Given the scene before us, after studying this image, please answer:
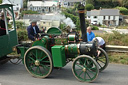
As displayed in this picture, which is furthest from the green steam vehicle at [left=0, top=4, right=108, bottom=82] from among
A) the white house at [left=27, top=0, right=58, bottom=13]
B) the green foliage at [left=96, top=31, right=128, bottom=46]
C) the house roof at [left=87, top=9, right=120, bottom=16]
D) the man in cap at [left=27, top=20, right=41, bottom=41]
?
the white house at [left=27, top=0, right=58, bottom=13]

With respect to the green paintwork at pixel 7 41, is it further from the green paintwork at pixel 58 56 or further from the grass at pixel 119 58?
the grass at pixel 119 58

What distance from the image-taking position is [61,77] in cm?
507

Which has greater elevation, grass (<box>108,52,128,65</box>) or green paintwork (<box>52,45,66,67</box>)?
green paintwork (<box>52,45,66,67</box>)

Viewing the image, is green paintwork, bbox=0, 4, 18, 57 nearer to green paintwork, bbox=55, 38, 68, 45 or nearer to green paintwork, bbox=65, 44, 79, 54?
green paintwork, bbox=55, 38, 68, 45

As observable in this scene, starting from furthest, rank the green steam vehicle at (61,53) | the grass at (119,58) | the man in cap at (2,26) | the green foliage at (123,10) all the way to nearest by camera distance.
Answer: the green foliage at (123,10) < the grass at (119,58) < the man in cap at (2,26) < the green steam vehicle at (61,53)

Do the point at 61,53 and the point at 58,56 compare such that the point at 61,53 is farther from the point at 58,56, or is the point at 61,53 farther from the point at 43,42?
the point at 43,42

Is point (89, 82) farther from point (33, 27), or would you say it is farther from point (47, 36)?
point (33, 27)

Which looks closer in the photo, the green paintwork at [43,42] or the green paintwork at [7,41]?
the green paintwork at [43,42]

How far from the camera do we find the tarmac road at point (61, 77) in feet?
15.2

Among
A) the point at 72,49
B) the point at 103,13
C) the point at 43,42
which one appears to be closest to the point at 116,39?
the point at 72,49

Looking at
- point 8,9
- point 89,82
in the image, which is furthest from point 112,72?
point 8,9

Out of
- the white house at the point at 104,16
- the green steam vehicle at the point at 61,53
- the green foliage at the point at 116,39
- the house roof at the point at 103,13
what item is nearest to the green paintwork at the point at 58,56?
the green steam vehicle at the point at 61,53

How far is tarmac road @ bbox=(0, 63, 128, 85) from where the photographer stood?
463 cm

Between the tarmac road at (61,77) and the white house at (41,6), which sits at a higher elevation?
the white house at (41,6)
